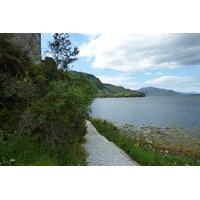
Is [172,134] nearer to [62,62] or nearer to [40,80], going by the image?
[40,80]

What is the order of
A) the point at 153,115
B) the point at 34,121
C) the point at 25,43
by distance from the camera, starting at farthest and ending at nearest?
the point at 153,115 → the point at 25,43 → the point at 34,121

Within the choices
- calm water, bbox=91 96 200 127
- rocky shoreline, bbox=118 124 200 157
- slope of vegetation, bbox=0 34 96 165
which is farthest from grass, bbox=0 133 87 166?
calm water, bbox=91 96 200 127

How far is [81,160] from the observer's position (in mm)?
6867

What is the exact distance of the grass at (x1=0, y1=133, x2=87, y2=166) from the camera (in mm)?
5182

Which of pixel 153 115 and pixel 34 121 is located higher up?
pixel 34 121

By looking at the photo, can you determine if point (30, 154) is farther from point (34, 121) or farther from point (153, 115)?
point (153, 115)

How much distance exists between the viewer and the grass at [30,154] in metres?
5.18

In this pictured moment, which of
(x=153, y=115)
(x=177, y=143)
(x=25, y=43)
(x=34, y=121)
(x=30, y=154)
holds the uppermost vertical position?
(x=25, y=43)

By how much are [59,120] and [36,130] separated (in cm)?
109

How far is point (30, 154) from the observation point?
567 centimetres

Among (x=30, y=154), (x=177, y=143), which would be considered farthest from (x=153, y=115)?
(x=30, y=154)

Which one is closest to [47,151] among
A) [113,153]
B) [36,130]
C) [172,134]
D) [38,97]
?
[36,130]

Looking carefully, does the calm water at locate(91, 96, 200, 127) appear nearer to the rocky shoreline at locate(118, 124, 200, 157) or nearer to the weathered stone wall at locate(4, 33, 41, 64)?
the rocky shoreline at locate(118, 124, 200, 157)

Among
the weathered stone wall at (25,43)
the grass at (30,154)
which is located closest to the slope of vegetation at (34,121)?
the grass at (30,154)
